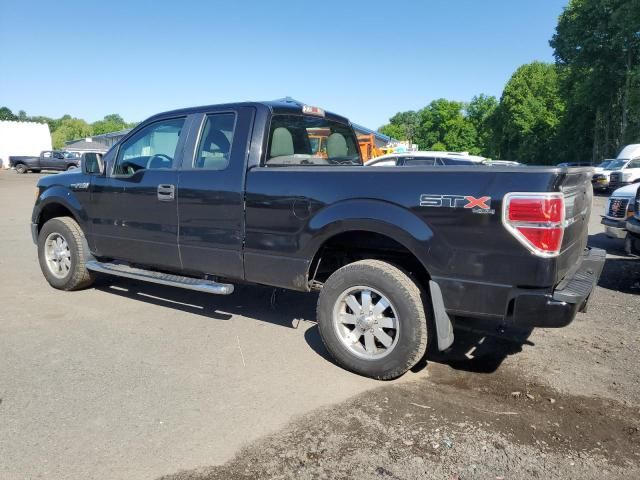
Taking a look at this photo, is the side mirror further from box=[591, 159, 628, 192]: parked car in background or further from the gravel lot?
box=[591, 159, 628, 192]: parked car in background

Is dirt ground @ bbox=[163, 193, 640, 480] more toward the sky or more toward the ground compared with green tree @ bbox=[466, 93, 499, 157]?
more toward the ground

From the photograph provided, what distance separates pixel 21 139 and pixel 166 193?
5833 cm

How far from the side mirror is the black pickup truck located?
1.2 inches

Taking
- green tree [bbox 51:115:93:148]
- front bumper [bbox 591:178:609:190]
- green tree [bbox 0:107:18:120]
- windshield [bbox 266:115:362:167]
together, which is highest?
green tree [bbox 0:107:18:120]

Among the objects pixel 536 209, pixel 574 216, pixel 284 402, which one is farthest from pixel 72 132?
pixel 536 209

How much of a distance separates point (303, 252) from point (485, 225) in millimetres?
1415

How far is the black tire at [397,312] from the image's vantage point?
3.54 meters

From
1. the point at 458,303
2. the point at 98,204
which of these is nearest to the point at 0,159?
the point at 98,204

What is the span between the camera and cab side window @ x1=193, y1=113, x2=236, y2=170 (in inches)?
177

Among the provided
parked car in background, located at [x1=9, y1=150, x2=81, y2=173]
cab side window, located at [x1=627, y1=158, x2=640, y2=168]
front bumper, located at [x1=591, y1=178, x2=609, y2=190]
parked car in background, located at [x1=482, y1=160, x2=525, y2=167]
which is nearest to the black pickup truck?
parked car in background, located at [x1=482, y1=160, x2=525, y2=167]

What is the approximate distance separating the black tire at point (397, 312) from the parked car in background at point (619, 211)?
5.42 meters

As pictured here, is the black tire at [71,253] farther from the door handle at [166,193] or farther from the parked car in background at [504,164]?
the parked car in background at [504,164]

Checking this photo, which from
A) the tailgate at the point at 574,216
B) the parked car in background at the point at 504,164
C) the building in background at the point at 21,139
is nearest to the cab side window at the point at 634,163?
the parked car in background at the point at 504,164

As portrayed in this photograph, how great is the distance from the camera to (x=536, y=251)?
3.07 m
